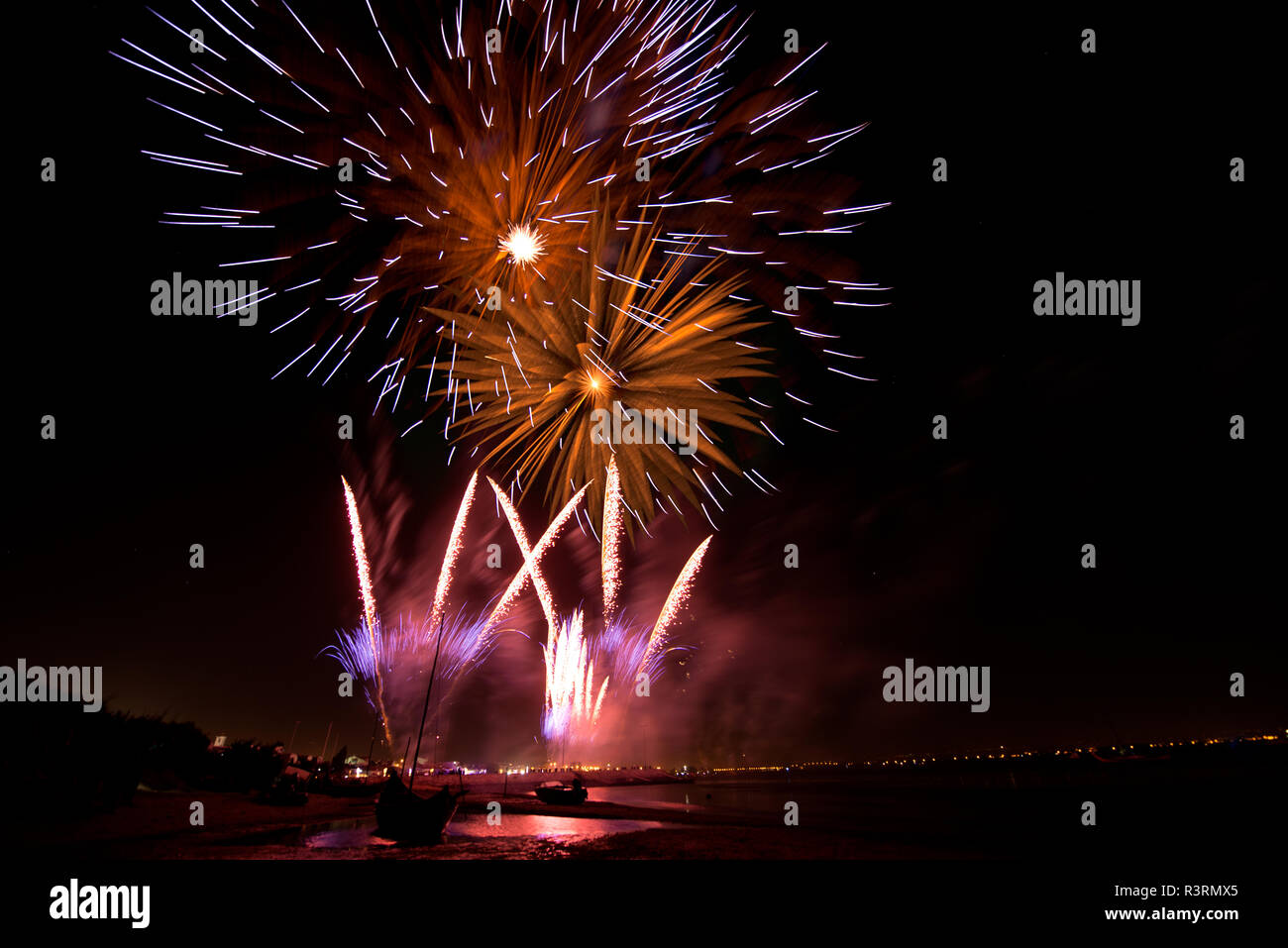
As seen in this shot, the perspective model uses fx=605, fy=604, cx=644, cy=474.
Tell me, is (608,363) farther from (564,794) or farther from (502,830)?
(564,794)

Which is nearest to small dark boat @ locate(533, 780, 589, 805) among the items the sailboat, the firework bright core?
the sailboat

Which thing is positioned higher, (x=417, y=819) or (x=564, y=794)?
(x=417, y=819)

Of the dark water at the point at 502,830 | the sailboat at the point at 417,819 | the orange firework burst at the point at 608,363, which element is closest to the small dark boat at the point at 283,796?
the dark water at the point at 502,830

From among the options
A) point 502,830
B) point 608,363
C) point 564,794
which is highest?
point 608,363

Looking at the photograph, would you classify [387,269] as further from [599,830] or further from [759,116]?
[599,830]

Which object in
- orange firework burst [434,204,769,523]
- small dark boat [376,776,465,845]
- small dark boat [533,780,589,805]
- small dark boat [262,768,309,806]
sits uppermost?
orange firework burst [434,204,769,523]

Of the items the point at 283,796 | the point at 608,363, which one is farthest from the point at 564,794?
the point at 608,363

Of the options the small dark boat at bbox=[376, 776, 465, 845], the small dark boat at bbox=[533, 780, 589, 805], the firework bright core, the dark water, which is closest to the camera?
the firework bright core

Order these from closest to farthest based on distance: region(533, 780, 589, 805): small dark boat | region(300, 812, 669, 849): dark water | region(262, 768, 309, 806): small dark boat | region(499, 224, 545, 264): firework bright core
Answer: region(499, 224, 545, 264): firework bright core
region(300, 812, 669, 849): dark water
region(262, 768, 309, 806): small dark boat
region(533, 780, 589, 805): small dark boat

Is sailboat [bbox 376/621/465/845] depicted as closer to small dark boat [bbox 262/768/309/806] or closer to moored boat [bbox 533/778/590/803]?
small dark boat [bbox 262/768/309/806]
